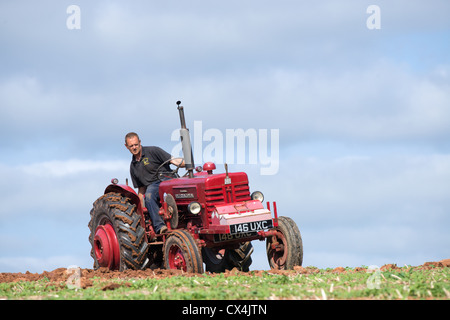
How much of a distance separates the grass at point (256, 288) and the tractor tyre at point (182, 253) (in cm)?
43

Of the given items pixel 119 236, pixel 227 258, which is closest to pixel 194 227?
pixel 227 258

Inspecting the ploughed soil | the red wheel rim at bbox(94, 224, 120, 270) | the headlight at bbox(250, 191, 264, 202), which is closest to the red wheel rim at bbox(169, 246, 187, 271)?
the ploughed soil

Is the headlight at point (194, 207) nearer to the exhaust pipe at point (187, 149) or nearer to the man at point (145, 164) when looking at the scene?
the exhaust pipe at point (187, 149)

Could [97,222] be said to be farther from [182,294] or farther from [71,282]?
[182,294]

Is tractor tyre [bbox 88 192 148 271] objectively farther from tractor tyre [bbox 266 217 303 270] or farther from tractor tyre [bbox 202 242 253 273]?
tractor tyre [bbox 266 217 303 270]

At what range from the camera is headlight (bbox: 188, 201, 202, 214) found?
1131 cm

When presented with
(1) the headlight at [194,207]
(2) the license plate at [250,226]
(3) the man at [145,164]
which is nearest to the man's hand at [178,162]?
(3) the man at [145,164]

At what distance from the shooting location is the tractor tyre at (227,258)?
40.5ft

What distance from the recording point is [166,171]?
1296cm

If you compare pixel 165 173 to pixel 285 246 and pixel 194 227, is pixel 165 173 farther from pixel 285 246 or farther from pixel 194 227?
pixel 285 246

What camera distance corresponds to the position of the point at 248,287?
8.98 m

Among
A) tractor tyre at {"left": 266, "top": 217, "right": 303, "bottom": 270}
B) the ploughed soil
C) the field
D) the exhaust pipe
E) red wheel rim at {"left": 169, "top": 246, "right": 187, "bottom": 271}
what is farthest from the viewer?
the exhaust pipe

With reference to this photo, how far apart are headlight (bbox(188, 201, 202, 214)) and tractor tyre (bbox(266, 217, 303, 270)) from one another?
166cm
